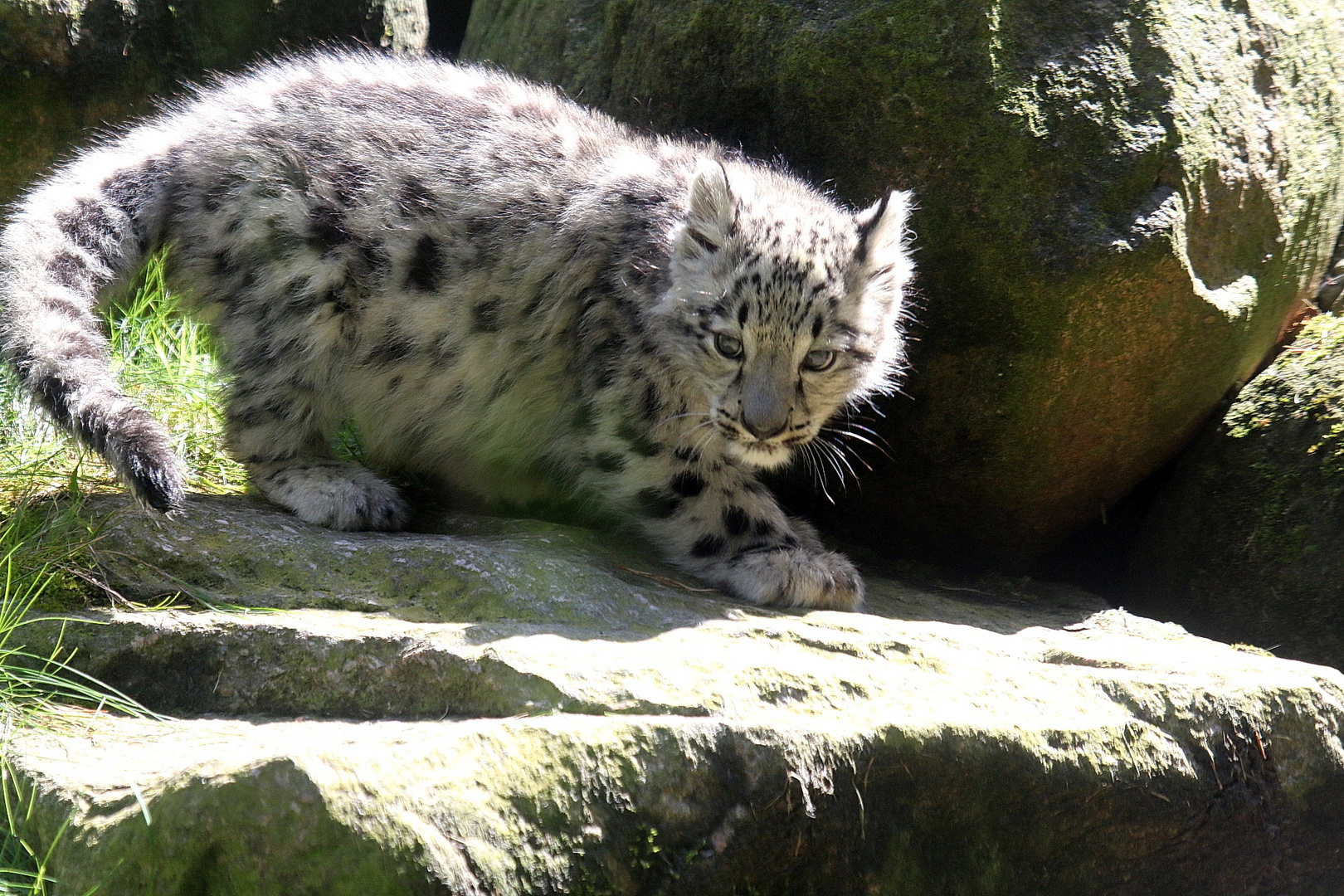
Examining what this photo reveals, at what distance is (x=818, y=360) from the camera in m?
4.38

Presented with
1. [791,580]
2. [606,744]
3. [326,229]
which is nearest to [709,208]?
[791,580]

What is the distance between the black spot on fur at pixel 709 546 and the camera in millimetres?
4746

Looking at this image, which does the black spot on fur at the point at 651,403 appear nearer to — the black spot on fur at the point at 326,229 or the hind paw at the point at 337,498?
the hind paw at the point at 337,498

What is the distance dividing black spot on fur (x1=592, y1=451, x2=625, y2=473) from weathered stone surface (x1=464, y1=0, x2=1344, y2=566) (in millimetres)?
1390

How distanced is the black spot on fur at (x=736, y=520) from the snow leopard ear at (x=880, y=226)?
117 centimetres

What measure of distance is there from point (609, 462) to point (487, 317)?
0.82 m

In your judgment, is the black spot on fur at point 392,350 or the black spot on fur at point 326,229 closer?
the black spot on fur at point 326,229

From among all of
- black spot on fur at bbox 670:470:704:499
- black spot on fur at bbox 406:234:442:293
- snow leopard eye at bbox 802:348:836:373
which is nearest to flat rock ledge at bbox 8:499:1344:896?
black spot on fur at bbox 670:470:704:499

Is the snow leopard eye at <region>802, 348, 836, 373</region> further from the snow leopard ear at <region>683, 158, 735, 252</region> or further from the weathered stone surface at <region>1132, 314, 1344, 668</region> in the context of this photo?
the weathered stone surface at <region>1132, 314, 1344, 668</region>

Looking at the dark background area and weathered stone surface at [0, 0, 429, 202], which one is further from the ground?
the dark background area

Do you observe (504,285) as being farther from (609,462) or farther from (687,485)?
(687,485)

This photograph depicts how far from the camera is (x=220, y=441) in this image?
5.19m

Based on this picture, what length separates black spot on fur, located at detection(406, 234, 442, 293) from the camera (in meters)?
4.79

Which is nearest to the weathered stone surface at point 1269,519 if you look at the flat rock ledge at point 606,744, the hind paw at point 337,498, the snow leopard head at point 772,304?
the flat rock ledge at point 606,744
